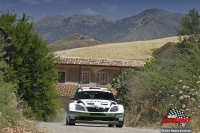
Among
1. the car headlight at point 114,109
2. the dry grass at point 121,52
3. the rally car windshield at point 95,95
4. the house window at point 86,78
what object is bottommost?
the house window at point 86,78

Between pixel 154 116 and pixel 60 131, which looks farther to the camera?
pixel 154 116

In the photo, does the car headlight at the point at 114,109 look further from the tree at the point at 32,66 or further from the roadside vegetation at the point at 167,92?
the tree at the point at 32,66

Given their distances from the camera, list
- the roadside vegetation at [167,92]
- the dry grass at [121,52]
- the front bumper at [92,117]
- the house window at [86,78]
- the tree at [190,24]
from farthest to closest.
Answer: the dry grass at [121,52], the house window at [86,78], the tree at [190,24], the roadside vegetation at [167,92], the front bumper at [92,117]

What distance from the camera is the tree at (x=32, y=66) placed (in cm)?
3133

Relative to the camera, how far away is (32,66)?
105 ft

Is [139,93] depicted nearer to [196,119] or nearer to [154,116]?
[154,116]

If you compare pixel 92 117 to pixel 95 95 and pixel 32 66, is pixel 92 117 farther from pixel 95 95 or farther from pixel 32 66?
pixel 32 66

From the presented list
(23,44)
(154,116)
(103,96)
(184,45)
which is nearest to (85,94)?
(103,96)

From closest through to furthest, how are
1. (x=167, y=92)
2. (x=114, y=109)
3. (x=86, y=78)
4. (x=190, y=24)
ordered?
(x=114, y=109) < (x=167, y=92) < (x=190, y=24) < (x=86, y=78)

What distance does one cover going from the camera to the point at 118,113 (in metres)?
17.3

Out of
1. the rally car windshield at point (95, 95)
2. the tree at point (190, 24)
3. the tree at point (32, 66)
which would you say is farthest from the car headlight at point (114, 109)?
the tree at point (190, 24)

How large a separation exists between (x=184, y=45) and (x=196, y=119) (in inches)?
1382

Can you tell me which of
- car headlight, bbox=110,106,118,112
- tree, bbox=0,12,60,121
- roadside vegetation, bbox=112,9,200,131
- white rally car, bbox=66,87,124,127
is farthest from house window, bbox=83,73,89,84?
car headlight, bbox=110,106,118,112

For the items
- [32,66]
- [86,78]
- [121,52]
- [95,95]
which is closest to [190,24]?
[86,78]
